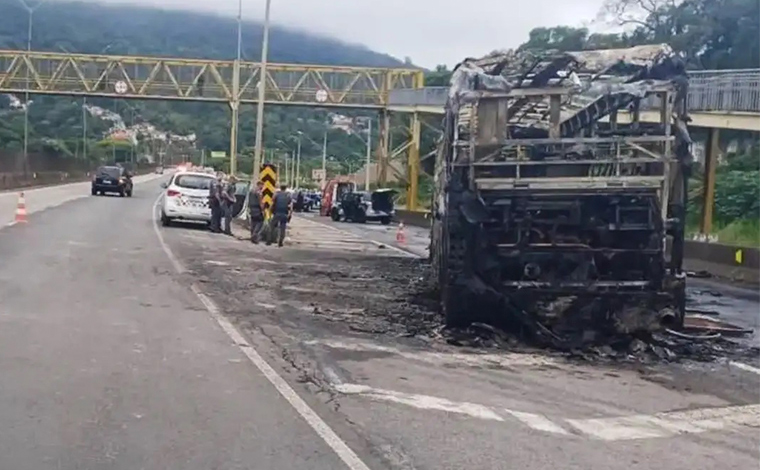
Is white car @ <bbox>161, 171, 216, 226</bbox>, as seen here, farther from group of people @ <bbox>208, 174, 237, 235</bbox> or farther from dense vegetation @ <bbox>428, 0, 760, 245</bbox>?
dense vegetation @ <bbox>428, 0, 760, 245</bbox>

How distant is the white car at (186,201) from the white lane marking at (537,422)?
25319 millimetres

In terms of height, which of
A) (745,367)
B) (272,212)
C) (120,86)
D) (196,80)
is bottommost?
(745,367)

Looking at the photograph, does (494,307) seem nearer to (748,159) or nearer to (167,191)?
(167,191)

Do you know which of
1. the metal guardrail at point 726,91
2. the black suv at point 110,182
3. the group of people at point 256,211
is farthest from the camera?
the black suv at point 110,182

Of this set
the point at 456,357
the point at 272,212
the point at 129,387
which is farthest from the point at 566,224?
the point at 272,212

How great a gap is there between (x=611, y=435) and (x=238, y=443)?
2754 mm

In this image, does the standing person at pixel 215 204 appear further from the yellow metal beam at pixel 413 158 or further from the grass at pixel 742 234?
the yellow metal beam at pixel 413 158

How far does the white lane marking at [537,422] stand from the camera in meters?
8.73

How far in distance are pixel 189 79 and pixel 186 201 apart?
3630 centimetres

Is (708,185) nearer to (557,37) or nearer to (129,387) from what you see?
(129,387)

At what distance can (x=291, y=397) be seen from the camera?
9.38m

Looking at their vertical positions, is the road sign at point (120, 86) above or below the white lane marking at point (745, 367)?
above

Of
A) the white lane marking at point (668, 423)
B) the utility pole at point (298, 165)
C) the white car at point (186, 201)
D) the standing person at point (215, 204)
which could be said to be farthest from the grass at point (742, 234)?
the utility pole at point (298, 165)

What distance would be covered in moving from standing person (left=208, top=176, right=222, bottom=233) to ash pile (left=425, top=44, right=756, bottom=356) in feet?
68.1
